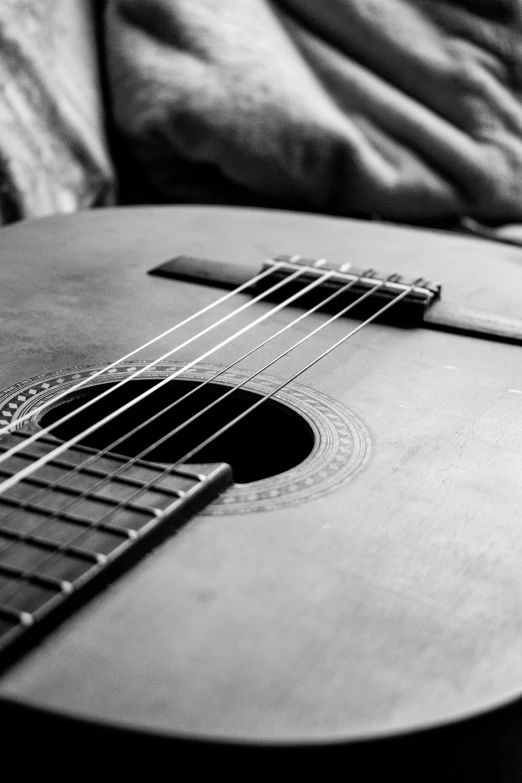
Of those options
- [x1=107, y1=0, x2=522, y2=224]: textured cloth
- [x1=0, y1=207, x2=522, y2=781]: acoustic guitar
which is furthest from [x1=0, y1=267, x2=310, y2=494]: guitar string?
[x1=107, y1=0, x2=522, y2=224]: textured cloth

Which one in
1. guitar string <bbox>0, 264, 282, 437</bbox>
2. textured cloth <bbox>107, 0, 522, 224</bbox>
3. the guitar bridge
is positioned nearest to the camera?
guitar string <bbox>0, 264, 282, 437</bbox>

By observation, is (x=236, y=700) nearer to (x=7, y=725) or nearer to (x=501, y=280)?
(x=7, y=725)

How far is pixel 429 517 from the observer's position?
534 millimetres

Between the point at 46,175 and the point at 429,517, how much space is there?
1030 millimetres

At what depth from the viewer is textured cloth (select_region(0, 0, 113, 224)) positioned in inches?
52.2

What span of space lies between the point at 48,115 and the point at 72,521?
3.52 feet

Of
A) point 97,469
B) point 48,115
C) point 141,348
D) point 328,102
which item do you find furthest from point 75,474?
point 328,102

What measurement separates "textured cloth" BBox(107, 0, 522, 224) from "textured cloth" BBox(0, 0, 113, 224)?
58 mm

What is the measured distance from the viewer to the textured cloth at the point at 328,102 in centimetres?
143

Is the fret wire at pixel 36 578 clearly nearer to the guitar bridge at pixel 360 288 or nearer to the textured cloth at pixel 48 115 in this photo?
the guitar bridge at pixel 360 288

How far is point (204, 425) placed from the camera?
804 millimetres

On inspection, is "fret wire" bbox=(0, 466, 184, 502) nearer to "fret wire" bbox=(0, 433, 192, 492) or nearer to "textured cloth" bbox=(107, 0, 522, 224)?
"fret wire" bbox=(0, 433, 192, 492)

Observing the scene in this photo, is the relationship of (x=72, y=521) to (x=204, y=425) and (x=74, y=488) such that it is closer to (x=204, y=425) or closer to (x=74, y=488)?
(x=74, y=488)

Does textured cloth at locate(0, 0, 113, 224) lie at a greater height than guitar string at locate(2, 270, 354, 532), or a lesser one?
greater
